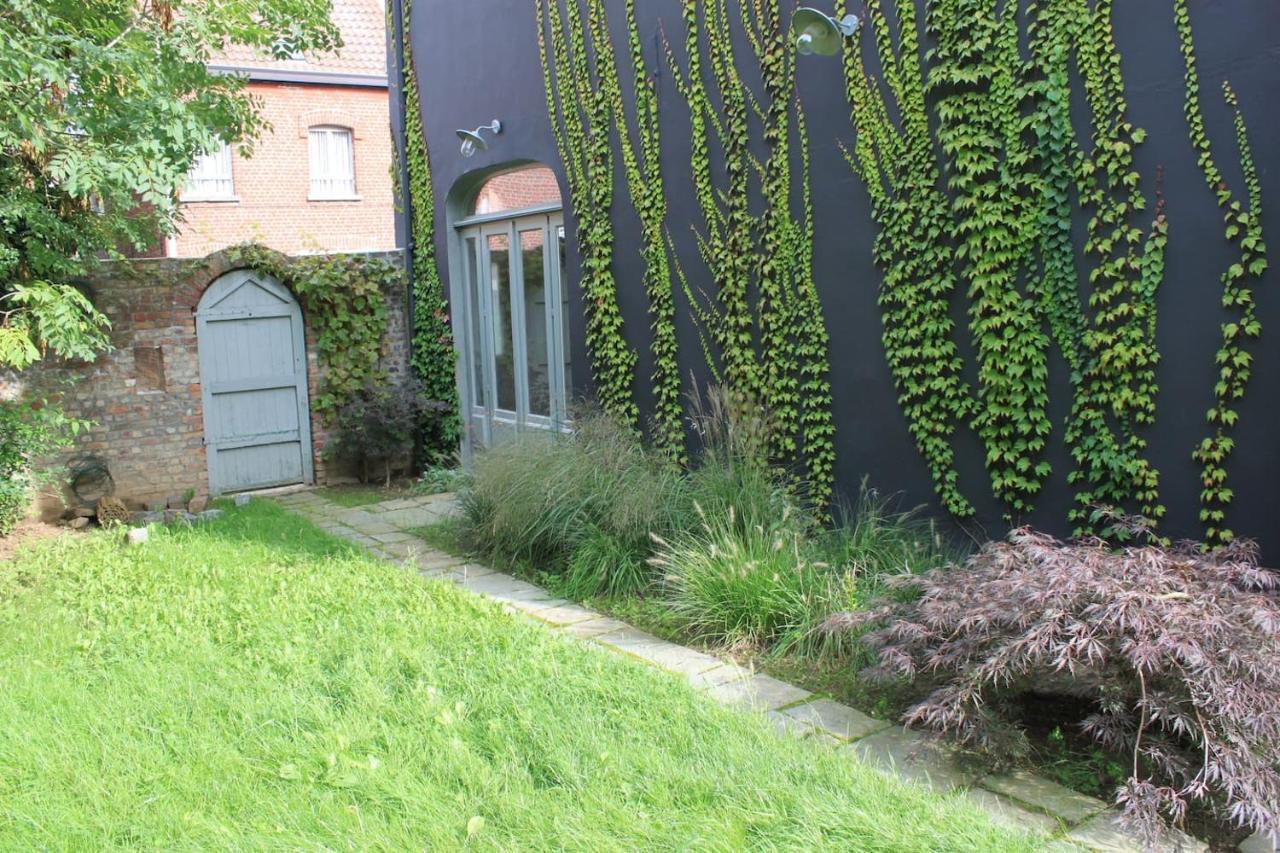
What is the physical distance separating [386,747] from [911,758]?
5.61ft

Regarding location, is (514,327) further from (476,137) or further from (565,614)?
(565,614)

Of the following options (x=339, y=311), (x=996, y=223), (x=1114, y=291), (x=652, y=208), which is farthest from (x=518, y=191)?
(x=1114, y=291)

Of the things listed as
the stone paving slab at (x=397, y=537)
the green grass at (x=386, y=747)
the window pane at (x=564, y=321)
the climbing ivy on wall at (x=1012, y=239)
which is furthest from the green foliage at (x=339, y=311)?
the climbing ivy on wall at (x=1012, y=239)

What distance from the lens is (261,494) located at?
9.09 metres

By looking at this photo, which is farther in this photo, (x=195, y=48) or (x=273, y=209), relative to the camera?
(x=273, y=209)

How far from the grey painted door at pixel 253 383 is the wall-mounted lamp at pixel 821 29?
217 inches

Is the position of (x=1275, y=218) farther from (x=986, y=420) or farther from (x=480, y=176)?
(x=480, y=176)

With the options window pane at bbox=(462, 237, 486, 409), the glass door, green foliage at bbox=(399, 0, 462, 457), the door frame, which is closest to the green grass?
the door frame

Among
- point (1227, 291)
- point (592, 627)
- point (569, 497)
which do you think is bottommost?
point (592, 627)

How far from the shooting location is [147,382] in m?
8.52

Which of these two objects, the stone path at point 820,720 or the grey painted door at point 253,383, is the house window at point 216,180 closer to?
the grey painted door at point 253,383

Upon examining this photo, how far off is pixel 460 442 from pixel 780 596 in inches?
214

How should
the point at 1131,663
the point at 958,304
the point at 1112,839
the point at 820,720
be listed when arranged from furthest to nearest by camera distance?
the point at 958,304, the point at 820,720, the point at 1131,663, the point at 1112,839

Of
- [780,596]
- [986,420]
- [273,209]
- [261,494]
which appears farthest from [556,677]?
[273,209]
